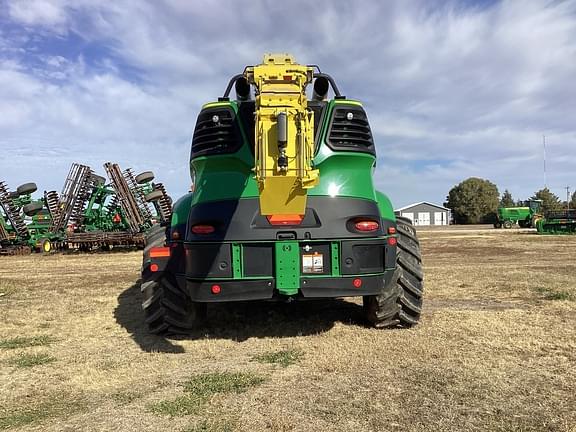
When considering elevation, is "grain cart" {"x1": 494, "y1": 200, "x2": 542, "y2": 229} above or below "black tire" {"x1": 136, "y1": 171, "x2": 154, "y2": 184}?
below

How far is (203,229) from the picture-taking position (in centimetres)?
480

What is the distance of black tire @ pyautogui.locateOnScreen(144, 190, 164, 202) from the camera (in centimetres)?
2442

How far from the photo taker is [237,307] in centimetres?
727

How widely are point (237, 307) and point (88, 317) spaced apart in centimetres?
213

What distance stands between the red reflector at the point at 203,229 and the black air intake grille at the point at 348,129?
147 centimetres

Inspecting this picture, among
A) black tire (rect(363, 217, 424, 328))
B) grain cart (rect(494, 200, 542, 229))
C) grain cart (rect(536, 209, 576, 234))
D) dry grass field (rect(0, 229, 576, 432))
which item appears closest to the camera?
dry grass field (rect(0, 229, 576, 432))

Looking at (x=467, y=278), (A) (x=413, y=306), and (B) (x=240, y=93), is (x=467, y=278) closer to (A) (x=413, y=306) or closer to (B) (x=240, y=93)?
(A) (x=413, y=306)

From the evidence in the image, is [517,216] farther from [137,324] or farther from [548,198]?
[137,324]

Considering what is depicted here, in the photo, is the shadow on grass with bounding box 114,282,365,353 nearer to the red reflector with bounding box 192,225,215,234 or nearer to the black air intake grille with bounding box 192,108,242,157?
the red reflector with bounding box 192,225,215,234

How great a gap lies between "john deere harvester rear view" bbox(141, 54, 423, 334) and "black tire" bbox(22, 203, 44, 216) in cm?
2247

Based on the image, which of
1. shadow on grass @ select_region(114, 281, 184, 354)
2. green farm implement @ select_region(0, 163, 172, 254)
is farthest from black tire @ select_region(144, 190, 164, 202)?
shadow on grass @ select_region(114, 281, 184, 354)

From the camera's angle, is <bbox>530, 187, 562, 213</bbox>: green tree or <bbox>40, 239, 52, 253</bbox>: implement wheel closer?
<bbox>40, 239, 52, 253</bbox>: implement wheel

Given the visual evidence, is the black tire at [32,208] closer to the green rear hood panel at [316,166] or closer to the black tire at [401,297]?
the green rear hood panel at [316,166]

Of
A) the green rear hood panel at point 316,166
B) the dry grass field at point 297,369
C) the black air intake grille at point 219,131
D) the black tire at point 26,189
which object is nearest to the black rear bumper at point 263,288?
the dry grass field at point 297,369
